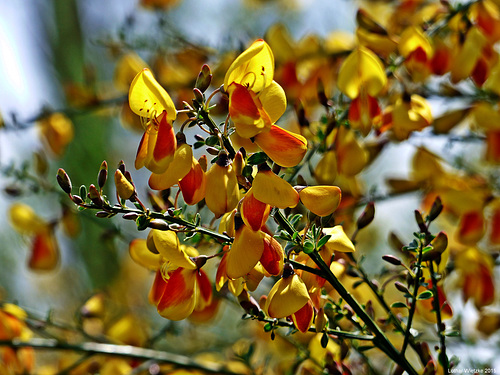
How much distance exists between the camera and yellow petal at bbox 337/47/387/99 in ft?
3.43

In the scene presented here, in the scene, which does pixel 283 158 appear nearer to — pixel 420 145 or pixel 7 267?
pixel 420 145

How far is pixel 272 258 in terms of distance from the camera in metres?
0.73

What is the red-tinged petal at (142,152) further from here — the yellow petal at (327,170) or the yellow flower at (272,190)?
the yellow petal at (327,170)

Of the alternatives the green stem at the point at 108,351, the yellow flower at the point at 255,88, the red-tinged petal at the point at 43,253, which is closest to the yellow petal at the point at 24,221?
the red-tinged petal at the point at 43,253

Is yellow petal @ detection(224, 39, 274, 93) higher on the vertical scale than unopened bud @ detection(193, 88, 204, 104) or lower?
higher

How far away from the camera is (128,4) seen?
116 inches

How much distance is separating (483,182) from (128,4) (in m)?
1.97

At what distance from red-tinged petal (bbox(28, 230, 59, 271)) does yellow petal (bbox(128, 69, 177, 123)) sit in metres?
1.00

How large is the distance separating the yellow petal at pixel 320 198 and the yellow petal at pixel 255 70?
143mm

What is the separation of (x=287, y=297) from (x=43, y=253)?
3.67 feet

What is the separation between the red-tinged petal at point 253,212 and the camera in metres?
0.72

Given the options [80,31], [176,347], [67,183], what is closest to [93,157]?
[80,31]

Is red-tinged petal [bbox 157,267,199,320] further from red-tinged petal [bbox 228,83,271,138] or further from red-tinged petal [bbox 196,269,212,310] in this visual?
red-tinged petal [bbox 228,83,271,138]

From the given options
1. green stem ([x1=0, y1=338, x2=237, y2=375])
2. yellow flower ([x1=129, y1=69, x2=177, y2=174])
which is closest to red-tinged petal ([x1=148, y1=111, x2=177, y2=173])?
yellow flower ([x1=129, y1=69, x2=177, y2=174])
